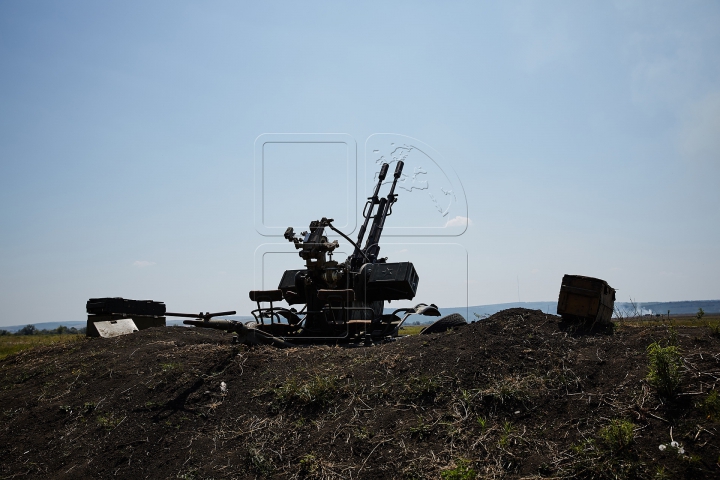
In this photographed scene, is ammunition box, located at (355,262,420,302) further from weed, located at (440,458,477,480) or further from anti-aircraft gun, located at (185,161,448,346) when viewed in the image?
weed, located at (440,458,477,480)

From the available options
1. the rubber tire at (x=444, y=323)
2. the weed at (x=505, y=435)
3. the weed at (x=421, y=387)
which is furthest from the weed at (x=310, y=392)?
the rubber tire at (x=444, y=323)

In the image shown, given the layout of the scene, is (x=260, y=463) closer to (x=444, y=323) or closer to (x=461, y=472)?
(x=461, y=472)

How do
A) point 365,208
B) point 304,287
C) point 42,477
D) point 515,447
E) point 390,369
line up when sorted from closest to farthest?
point 515,447 → point 42,477 → point 390,369 → point 304,287 → point 365,208

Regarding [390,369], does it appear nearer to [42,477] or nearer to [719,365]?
[719,365]

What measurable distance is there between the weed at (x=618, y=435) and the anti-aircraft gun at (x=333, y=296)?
204 inches

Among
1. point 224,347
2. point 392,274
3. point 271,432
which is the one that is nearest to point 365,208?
point 392,274

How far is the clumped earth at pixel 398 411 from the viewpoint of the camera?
494 cm

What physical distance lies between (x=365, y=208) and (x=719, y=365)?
9091 mm

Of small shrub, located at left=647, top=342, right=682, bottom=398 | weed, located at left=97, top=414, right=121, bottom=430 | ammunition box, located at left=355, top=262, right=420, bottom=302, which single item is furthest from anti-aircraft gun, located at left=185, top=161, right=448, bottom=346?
small shrub, located at left=647, top=342, right=682, bottom=398

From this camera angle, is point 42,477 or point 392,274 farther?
point 392,274

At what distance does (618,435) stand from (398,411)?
2.18m

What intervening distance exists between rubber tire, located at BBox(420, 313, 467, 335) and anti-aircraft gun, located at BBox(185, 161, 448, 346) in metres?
0.76

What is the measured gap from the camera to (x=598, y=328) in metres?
7.96

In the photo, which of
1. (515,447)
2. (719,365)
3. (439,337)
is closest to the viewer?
(515,447)
